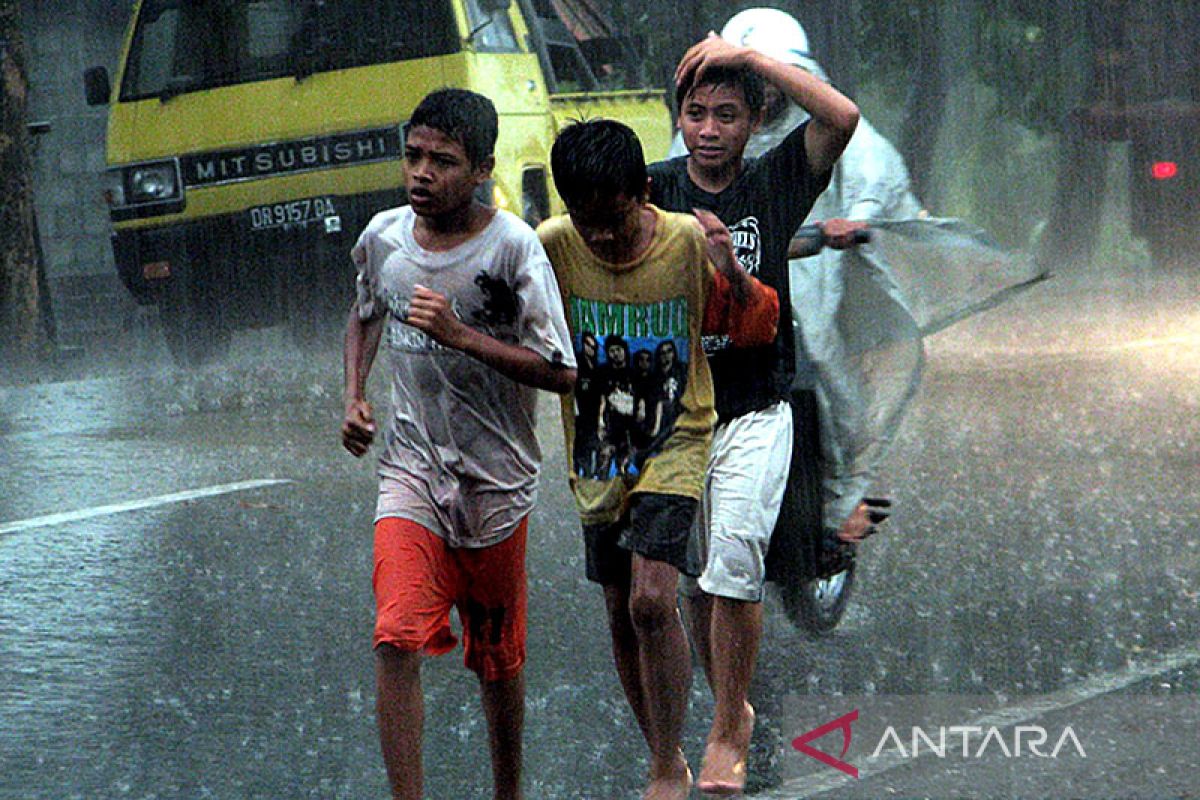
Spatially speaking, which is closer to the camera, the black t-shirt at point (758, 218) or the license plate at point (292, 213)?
the black t-shirt at point (758, 218)

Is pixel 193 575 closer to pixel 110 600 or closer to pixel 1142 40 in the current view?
pixel 110 600

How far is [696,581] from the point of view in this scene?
5.43 meters

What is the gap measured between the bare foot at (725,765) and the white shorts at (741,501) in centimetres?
32

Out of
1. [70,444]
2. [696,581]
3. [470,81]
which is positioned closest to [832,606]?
[696,581]

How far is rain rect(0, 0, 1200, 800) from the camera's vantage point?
554 centimetres

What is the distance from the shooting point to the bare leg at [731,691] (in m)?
4.89

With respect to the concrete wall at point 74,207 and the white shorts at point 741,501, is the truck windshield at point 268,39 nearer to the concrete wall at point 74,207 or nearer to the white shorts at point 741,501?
the concrete wall at point 74,207

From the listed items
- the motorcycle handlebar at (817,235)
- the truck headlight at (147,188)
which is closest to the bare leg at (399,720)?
the motorcycle handlebar at (817,235)

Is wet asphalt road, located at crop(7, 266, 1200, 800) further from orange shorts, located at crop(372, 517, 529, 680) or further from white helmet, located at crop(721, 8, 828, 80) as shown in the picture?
white helmet, located at crop(721, 8, 828, 80)

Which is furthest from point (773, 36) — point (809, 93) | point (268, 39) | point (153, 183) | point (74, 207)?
point (74, 207)

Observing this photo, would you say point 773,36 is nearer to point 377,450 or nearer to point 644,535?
point 644,535

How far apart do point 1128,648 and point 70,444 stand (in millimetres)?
5901

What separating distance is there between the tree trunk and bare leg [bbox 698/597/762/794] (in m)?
11.5

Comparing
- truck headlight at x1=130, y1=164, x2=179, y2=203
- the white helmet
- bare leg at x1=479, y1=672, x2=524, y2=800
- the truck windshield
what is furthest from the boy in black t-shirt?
truck headlight at x1=130, y1=164, x2=179, y2=203
